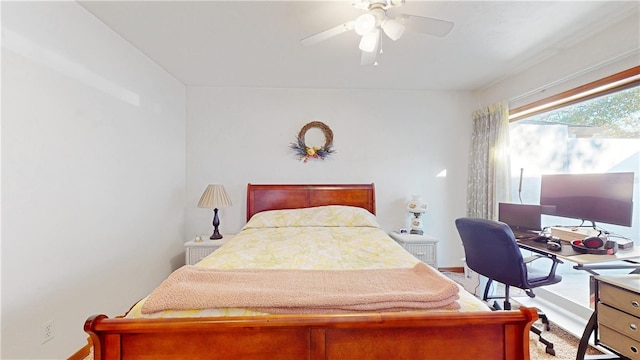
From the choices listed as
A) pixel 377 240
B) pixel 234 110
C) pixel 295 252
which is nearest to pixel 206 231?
pixel 234 110

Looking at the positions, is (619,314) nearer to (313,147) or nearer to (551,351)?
(551,351)

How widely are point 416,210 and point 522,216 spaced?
1074 mm

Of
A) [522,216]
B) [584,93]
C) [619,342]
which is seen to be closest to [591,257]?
[619,342]

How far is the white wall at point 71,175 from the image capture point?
1.51 metres

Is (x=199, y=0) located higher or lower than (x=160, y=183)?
higher

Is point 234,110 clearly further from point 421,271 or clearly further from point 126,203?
point 421,271

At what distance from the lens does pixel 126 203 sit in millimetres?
2389

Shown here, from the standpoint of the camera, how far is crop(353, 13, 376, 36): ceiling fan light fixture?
1.52 m

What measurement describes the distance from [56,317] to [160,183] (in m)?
1.46

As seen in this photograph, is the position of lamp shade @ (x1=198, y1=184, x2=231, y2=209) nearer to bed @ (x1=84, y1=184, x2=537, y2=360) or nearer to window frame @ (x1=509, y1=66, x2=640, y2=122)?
bed @ (x1=84, y1=184, x2=537, y2=360)

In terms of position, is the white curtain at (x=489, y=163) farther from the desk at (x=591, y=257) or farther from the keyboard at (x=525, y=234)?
the desk at (x=591, y=257)

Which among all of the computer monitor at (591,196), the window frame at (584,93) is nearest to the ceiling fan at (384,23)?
the window frame at (584,93)

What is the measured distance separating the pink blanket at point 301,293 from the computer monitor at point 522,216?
175 cm

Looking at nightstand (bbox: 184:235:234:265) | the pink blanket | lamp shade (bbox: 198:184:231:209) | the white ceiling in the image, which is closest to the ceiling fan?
the white ceiling
